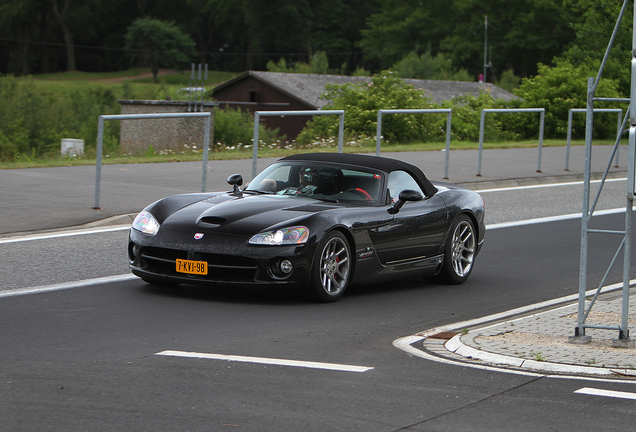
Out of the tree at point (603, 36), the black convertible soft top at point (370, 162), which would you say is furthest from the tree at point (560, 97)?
the black convertible soft top at point (370, 162)

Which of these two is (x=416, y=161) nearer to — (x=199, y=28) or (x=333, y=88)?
(x=333, y=88)

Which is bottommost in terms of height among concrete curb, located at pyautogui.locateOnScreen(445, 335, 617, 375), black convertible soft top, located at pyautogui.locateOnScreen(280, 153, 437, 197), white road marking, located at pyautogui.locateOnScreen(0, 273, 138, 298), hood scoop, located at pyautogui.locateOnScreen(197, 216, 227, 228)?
white road marking, located at pyautogui.locateOnScreen(0, 273, 138, 298)

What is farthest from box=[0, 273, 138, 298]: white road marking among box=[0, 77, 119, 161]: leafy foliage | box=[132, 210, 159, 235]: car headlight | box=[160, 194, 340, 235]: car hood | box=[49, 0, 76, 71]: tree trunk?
box=[49, 0, 76, 71]: tree trunk

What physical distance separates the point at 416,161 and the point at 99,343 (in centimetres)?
1659

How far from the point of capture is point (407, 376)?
5801 millimetres

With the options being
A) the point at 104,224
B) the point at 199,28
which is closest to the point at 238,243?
the point at 104,224

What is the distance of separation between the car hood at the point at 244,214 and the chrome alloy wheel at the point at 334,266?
34 cm

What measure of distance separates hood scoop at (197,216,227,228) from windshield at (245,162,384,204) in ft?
3.54

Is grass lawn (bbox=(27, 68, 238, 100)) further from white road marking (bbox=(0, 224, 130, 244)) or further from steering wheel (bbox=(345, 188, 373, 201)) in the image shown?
steering wheel (bbox=(345, 188, 373, 201))

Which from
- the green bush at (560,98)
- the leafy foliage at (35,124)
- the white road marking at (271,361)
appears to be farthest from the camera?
the leafy foliage at (35,124)

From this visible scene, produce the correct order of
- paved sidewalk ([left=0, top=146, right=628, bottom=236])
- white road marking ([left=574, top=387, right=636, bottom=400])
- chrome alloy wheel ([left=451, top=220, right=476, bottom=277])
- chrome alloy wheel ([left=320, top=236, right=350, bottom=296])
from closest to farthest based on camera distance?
white road marking ([left=574, top=387, right=636, bottom=400]) → chrome alloy wheel ([left=320, top=236, right=350, bottom=296]) → chrome alloy wheel ([left=451, top=220, right=476, bottom=277]) → paved sidewalk ([left=0, top=146, right=628, bottom=236])

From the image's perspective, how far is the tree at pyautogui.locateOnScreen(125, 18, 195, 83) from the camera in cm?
10781

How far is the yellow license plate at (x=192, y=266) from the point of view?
7.96 m

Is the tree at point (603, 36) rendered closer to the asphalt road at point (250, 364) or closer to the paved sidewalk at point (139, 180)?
the paved sidewalk at point (139, 180)
